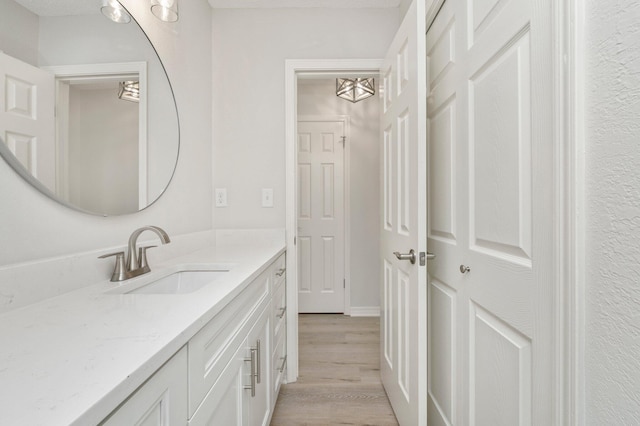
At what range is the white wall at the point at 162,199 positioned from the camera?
833 millimetres

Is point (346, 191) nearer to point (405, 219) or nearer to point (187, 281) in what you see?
point (405, 219)

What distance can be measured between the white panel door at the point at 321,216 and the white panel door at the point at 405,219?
1.46m

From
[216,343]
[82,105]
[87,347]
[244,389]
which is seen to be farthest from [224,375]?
[82,105]

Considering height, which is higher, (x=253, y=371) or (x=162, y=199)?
(x=162, y=199)

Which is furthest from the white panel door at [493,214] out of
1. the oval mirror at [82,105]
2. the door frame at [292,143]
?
the oval mirror at [82,105]

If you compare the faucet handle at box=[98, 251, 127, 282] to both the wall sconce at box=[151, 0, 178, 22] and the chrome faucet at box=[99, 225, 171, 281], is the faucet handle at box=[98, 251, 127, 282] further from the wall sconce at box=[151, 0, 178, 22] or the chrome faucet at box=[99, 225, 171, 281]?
the wall sconce at box=[151, 0, 178, 22]

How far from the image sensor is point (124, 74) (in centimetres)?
125

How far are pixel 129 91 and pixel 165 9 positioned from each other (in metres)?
0.55

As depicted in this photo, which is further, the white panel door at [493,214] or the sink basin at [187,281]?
the sink basin at [187,281]

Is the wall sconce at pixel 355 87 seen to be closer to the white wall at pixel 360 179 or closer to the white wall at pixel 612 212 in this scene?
the white wall at pixel 360 179

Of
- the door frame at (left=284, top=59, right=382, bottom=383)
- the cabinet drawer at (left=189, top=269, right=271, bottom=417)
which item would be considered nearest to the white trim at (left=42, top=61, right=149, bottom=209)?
the cabinet drawer at (left=189, top=269, right=271, bottom=417)

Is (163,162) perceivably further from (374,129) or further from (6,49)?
(374,129)

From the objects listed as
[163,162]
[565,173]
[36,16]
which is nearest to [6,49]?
[36,16]

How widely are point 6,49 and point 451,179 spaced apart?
143 cm
